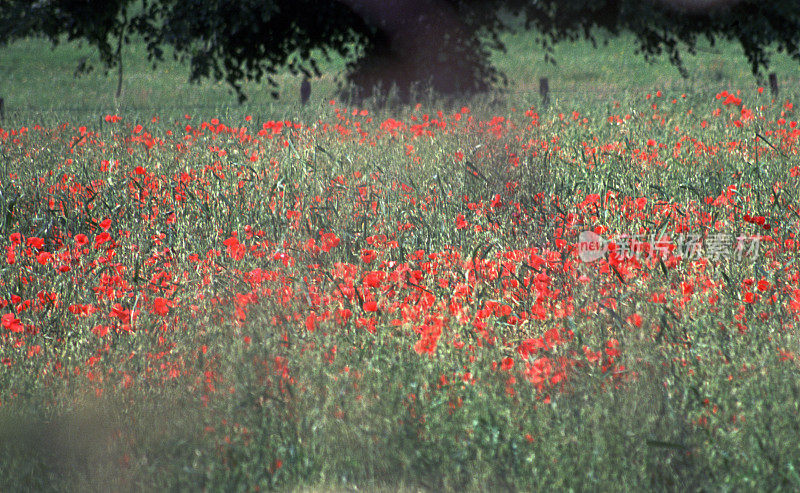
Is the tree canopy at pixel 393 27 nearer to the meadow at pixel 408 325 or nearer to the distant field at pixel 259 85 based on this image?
the meadow at pixel 408 325

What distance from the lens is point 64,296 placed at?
370 centimetres

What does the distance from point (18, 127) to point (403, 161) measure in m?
4.00

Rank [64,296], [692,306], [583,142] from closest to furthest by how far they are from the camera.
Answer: [692,306]
[64,296]
[583,142]

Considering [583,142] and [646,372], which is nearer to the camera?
[646,372]

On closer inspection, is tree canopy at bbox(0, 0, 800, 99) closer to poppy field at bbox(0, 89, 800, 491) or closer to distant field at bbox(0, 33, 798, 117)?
poppy field at bbox(0, 89, 800, 491)

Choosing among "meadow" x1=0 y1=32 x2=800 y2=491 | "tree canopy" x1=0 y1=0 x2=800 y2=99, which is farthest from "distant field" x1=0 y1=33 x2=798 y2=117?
"meadow" x1=0 y1=32 x2=800 y2=491

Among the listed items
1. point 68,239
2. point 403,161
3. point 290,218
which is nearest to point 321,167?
point 403,161

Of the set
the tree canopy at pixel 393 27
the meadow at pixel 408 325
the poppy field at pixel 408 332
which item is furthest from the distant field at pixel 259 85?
the poppy field at pixel 408 332

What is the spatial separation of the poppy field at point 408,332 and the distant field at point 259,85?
14862 millimetres

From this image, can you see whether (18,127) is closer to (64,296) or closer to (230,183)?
(230,183)

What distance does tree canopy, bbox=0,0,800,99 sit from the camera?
32.3 ft

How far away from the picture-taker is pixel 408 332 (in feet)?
10.2

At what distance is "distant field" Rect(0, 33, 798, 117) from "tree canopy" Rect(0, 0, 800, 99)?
8346 millimetres

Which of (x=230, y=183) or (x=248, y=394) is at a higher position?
(x=230, y=183)
